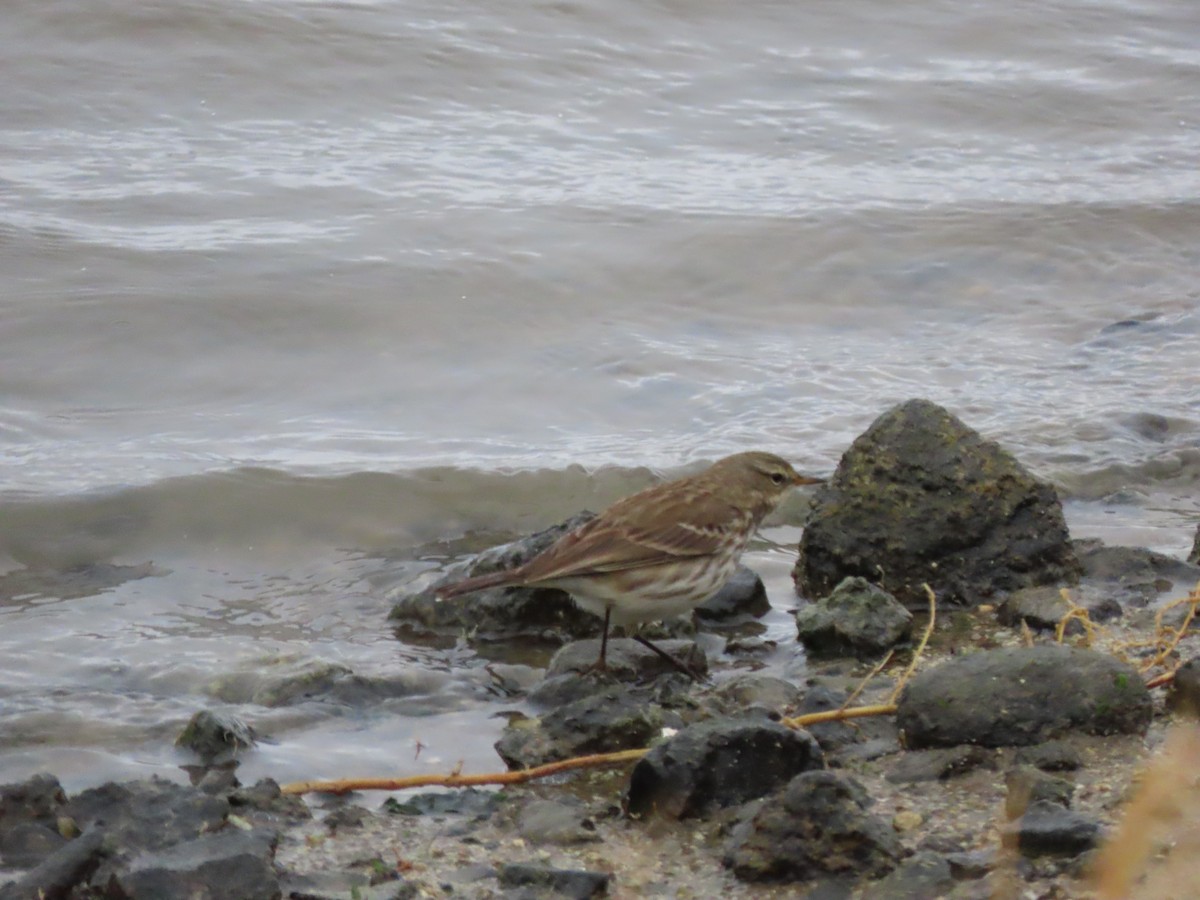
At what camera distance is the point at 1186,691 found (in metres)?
5.74

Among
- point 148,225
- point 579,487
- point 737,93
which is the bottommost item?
point 579,487

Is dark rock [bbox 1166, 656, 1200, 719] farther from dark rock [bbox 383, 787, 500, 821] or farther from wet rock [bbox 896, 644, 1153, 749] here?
dark rock [bbox 383, 787, 500, 821]

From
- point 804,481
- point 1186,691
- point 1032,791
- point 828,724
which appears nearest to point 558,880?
point 1032,791

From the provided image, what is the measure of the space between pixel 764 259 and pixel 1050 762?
347 inches

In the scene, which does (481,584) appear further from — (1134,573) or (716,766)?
(1134,573)

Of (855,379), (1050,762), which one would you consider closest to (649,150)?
(855,379)

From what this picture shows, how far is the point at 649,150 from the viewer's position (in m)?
15.6

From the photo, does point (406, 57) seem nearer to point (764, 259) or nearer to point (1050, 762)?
point (764, 259)

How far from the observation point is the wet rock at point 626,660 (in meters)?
6.96

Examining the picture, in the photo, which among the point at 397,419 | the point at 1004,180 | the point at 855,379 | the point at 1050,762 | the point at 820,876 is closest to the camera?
the point at 820,876

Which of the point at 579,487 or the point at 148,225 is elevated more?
the point at 148,225

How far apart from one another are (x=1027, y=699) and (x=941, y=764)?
0.37m

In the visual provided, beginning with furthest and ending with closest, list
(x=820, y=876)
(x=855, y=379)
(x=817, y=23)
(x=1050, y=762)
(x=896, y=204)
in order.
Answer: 1. (x=817, y=23)
2. (x=896, y=204)
3. (x=855, y=379)
4. (x=1050, y=762)
5. (x=820, y=876)

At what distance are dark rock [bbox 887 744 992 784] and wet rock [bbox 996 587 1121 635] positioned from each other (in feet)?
5.32
